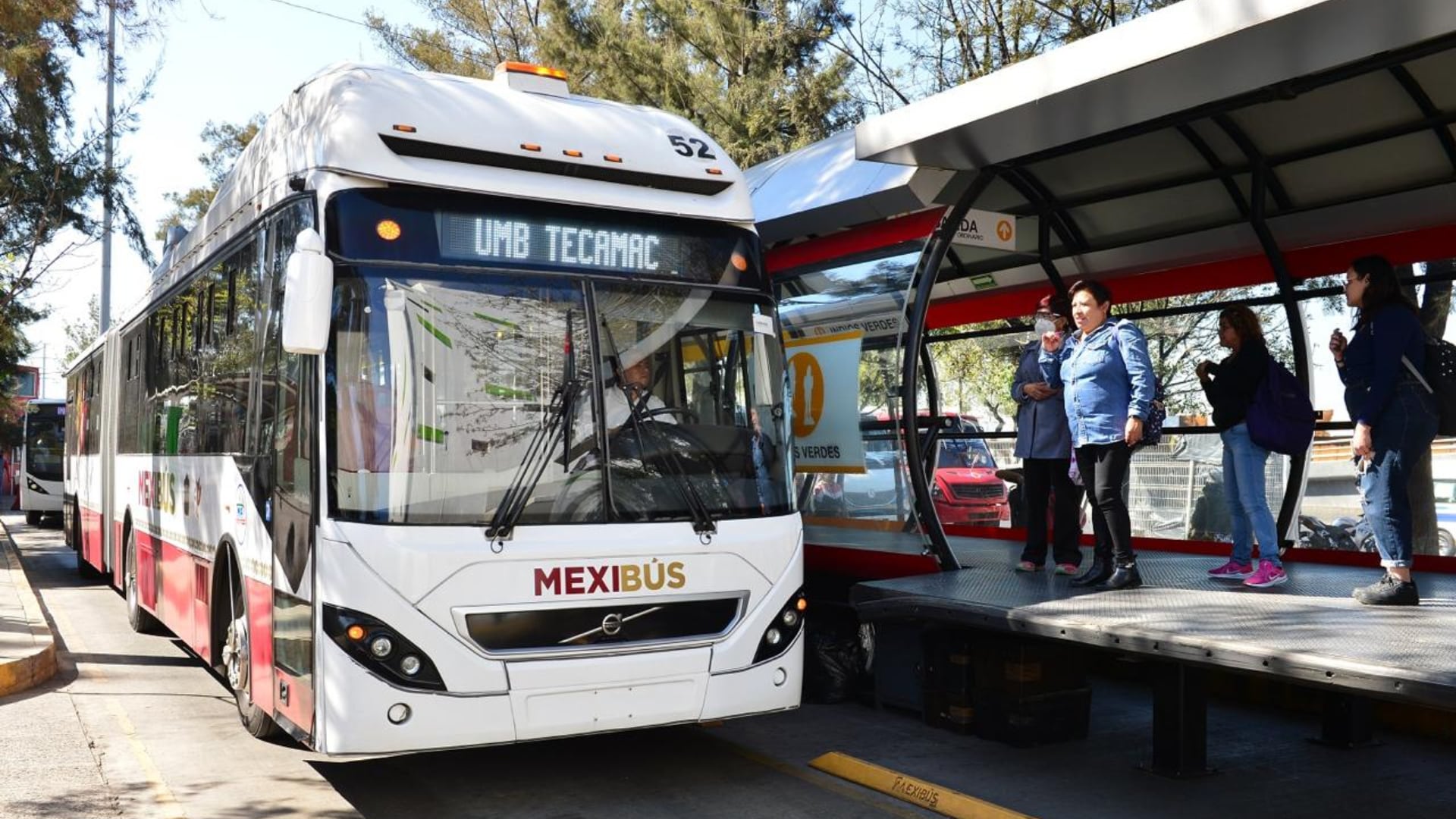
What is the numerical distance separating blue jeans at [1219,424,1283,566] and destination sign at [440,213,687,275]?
3348 millimetres

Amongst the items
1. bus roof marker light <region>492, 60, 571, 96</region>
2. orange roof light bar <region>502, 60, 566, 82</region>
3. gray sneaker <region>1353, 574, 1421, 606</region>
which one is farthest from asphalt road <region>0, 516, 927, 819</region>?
orange roof light bar <region>502, 60, 566, 82</region>

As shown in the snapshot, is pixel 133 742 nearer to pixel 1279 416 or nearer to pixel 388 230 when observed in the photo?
pixel 388 230

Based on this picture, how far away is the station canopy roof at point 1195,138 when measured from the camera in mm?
5758

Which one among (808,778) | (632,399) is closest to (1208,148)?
(632,399)

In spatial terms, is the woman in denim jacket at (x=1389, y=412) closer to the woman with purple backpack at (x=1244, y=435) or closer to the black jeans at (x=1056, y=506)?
the woman with purple backpack at (x=1244, y=435)

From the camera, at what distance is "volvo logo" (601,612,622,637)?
5.62 m

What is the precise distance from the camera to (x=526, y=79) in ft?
22.3

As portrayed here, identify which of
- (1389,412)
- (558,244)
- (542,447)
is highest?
(558,244)

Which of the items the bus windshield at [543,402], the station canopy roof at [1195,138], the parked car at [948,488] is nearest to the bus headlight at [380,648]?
the bus windshield at [543,402]

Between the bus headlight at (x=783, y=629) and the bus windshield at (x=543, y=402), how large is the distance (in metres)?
0.47

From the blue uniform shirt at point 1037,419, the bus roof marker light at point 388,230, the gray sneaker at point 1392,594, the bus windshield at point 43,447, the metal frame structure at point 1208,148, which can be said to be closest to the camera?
the bus roof marker light at point 388,230

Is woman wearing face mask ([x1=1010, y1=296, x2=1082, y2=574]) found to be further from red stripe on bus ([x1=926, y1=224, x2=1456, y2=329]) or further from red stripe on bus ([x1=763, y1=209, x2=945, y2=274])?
red stripe on bus ([x1=926, y1=224, x2=1456, y2=329])

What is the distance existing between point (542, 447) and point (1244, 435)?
13.1ft

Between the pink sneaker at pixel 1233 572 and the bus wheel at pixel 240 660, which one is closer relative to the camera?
the bus wheel at pixel 240 660
